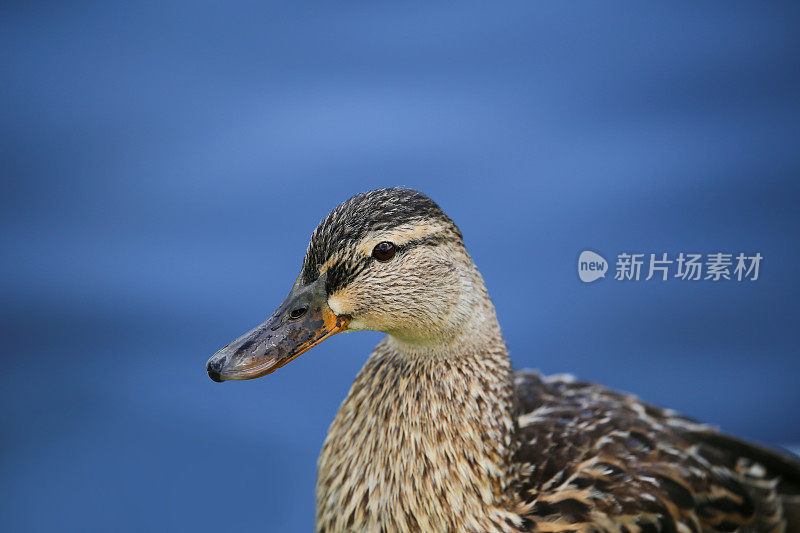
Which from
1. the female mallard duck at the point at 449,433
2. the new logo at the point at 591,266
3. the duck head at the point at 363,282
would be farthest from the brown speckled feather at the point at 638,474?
the new logo at the point at 591,266

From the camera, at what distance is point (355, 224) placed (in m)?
0.74

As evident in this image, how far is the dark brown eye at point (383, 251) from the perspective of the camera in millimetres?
745

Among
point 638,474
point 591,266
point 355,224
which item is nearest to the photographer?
point 355,224

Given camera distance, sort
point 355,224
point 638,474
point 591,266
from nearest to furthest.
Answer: point 355,224 < point 638,474 < point 591,266

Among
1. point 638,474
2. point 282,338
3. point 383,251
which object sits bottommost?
point 638,474

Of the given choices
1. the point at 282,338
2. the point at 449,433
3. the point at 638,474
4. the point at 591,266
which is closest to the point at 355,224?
the point at 282,338

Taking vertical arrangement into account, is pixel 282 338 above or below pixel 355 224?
below

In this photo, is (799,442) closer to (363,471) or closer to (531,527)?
(531,527)

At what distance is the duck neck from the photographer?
0.81 m

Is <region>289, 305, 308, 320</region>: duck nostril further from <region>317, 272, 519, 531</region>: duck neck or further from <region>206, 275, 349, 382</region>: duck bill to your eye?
<region>317, 272, 519, 531</region>: duck neck

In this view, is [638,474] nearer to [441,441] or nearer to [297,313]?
[441,441]

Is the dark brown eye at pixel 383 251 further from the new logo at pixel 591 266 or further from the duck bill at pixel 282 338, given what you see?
the new logo at pixel 591 266

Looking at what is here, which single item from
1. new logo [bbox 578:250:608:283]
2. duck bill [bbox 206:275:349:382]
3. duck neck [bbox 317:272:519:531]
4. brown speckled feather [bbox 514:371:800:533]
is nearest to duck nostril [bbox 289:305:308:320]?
duck bill [bbox 206:275:349:382]

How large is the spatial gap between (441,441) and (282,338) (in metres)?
0.22
